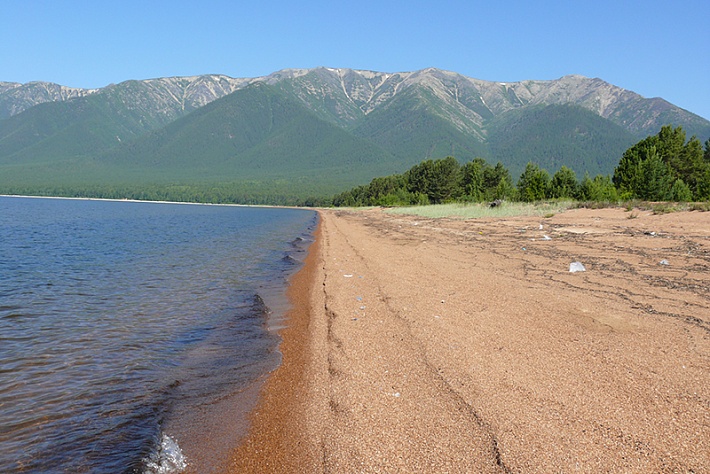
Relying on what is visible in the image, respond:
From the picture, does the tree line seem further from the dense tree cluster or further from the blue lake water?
the blue lake water

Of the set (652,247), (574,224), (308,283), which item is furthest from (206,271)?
(574,224)

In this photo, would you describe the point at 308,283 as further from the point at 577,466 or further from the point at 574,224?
the point at 574,224

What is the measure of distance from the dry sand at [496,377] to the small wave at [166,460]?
642 millimetres

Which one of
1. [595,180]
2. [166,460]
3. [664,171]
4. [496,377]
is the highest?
[664,171]

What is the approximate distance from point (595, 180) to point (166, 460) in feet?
A: 208

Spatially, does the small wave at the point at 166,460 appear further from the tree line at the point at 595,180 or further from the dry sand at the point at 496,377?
the tree line at the point at 595,180

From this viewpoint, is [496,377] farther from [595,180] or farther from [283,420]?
[595,180]

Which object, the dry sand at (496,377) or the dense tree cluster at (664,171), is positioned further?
the dense tree cluster at (664,171)

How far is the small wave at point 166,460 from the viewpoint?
4875mm

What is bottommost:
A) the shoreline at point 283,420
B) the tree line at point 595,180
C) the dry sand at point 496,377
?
the shoreline at point 283,420

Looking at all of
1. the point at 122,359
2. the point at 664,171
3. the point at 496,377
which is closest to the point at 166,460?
the point at 122,359

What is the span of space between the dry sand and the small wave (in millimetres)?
642

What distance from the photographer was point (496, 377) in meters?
6.33

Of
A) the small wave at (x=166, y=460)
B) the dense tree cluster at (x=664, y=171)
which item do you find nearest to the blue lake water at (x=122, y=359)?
the small wave at (x=166, y=460)
